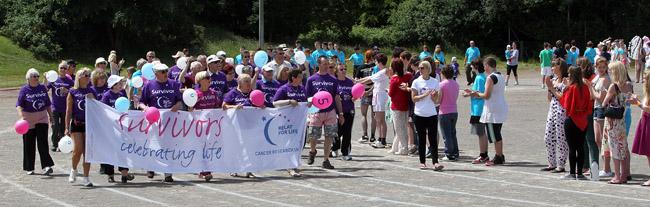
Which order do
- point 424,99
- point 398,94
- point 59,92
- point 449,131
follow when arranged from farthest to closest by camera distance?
point 59,92 → point 398,94 → point 449,131 → point 424,99

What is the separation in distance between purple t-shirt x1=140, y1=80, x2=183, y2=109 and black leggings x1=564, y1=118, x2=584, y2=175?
562cm

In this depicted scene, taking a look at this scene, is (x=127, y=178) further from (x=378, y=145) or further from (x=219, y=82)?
(x=378, y=145)

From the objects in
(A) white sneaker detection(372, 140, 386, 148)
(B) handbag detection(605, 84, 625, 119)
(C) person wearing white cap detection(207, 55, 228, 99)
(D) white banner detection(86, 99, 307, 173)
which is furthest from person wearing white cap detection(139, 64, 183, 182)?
(B) handbag detection(605, 84, 625, 119)

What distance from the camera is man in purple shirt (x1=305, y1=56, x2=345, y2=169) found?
1553 centimetres

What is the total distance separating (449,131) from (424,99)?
4.42 feet

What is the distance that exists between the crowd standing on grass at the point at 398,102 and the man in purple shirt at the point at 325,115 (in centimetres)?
2

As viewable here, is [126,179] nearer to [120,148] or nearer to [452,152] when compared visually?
[120,148]

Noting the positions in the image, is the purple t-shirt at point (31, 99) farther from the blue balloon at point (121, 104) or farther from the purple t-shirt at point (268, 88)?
the purple t-shirt at point (268, 88)

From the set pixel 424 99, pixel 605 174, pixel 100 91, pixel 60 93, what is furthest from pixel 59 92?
pixel 605 174

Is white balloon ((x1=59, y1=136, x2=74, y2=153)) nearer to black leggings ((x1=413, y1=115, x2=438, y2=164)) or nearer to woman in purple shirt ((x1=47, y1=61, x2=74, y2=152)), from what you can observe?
woman in purple shirt ((x1=47, y1=61, x2=74, y2=152))

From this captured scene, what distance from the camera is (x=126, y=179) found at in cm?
1438

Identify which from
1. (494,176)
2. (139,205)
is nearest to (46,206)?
(139,205)

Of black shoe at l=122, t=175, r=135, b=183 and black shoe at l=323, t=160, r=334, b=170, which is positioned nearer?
black shoe at l=122, t=175, r=135, b=183

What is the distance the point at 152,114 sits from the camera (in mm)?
13883
